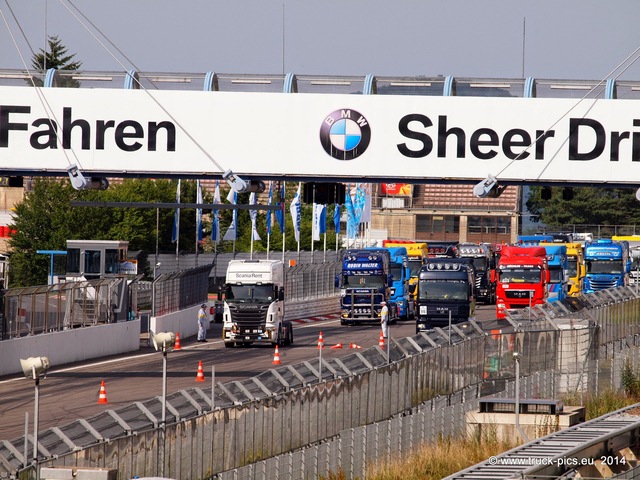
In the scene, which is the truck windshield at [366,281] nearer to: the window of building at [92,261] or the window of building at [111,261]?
the window of building at [111,261]

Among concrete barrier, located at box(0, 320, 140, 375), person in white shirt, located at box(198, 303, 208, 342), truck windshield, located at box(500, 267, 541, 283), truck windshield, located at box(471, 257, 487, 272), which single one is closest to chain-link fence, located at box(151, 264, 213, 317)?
person in white shirt, located at box(198, 303, 208, 342)

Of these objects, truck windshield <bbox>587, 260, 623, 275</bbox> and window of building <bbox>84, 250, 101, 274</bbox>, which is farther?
truck windshield <bbox>587, 260, 623, 275</bbox>

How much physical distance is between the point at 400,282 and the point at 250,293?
48.3ft

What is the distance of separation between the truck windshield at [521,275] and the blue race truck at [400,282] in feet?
17.6

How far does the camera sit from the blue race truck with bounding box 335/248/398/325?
183 ft

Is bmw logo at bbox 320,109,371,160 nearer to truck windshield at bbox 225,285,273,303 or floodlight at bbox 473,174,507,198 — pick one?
floodlight at bbox 473,174,507,198

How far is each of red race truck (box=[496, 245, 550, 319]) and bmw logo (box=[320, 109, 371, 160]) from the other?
2352cm

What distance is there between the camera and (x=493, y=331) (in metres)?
28.2

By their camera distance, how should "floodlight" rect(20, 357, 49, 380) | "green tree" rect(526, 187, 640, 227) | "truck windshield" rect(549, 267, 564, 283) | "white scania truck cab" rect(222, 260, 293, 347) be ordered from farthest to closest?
"green tree" rect(526, 187, 640, 227), "truck windshield" rect(549, 267, 564, 283), "white scania truck cab" rect(222, 260, 293, 347), "floodlight" rect(20, 357, 49, 380)

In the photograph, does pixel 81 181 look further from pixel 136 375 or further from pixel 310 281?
pixel 310 281

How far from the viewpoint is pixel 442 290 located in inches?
1945

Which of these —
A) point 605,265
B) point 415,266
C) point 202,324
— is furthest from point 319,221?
point 202,324

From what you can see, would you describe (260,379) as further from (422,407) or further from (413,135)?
(413,135)

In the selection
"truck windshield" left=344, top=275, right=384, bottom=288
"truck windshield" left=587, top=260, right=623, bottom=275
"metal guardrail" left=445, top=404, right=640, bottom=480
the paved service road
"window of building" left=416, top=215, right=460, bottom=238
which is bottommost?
the paved service road
